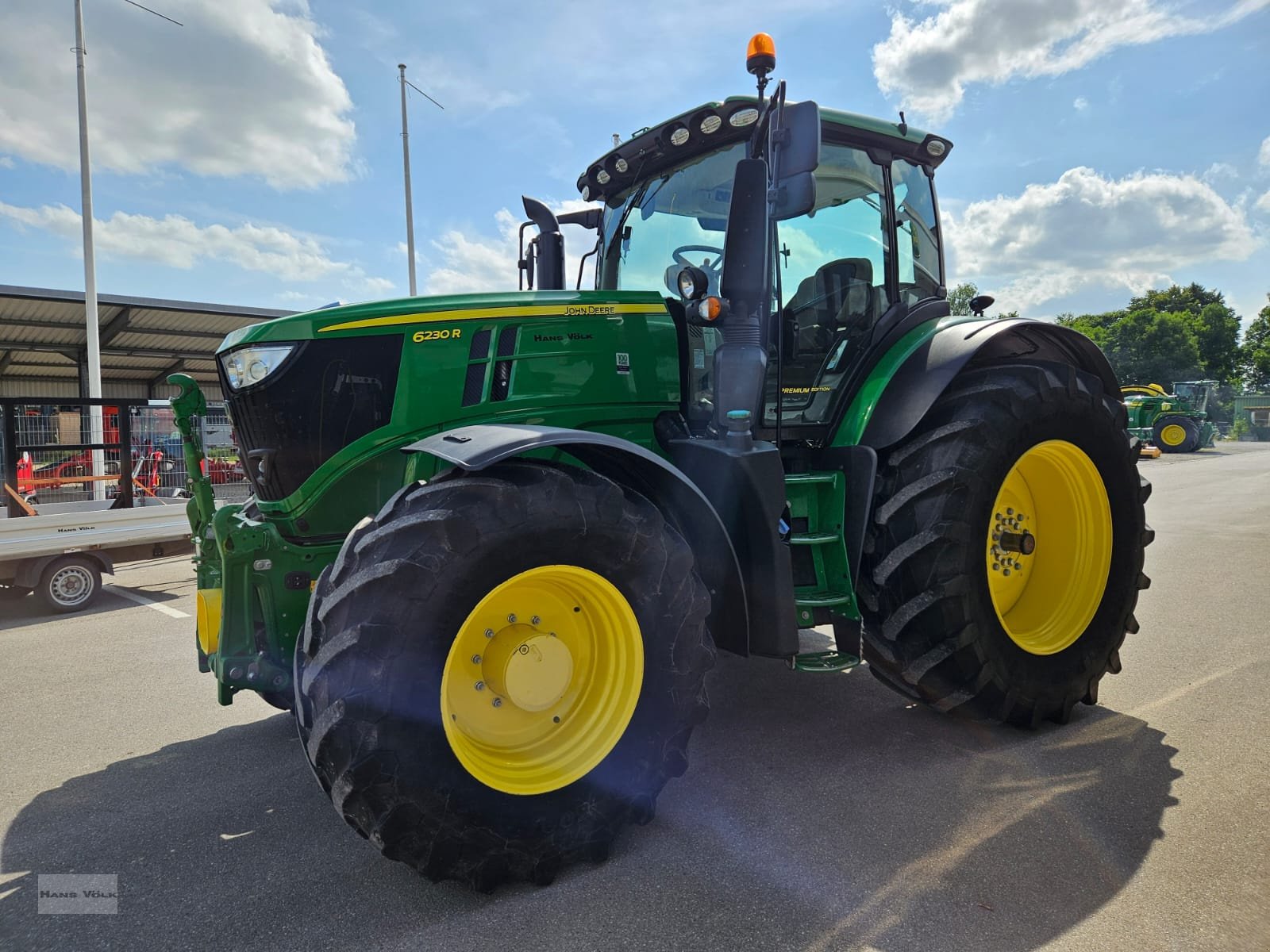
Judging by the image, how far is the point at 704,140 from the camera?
3689 mm

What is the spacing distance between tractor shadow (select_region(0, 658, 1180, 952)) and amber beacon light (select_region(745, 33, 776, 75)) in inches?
106

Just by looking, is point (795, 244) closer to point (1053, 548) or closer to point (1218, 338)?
point (1053, 548)

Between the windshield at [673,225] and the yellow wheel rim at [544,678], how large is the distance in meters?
1.75

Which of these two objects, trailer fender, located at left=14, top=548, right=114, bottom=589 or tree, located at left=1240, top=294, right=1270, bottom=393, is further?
tree, located at left=1240, top=294, right=1270, bottom=393

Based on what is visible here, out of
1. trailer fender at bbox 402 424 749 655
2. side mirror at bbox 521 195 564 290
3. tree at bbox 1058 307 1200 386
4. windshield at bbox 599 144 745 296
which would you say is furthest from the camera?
tree at bbox 1058 307 1200 386

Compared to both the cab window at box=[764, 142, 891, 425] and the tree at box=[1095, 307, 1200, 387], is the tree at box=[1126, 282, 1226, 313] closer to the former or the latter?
the tree at box=[1095, 307, 1200, 387]

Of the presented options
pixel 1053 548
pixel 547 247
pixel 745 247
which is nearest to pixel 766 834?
pixel 745 247

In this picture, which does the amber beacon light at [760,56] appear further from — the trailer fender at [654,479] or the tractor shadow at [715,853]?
the tractor shadow at [715,853]

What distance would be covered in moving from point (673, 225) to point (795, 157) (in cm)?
101

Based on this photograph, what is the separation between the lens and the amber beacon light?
3027 mm

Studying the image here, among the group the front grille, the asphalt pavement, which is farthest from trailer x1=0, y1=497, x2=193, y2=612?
the front grille

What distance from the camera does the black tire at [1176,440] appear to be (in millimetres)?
26766

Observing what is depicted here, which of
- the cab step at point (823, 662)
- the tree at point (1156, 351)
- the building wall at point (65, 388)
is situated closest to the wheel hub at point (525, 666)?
the cab step at point (823, 662)

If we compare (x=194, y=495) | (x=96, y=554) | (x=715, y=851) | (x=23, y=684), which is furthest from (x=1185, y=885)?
(x=96, y=554)
